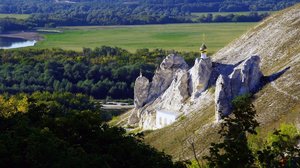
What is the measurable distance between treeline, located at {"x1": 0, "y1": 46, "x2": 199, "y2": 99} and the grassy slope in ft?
152

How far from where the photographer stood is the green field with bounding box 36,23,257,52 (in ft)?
478

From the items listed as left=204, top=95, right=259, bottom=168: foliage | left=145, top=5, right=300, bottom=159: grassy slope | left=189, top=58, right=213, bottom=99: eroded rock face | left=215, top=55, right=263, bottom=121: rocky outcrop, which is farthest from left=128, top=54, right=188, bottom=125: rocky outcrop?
left=204, top=95, right=259, bottom=168: foliage

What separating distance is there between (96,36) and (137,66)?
2751 inches

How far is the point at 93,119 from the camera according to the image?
26.6 m

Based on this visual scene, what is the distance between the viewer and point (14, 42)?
16238cm

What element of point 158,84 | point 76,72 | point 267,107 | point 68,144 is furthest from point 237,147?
point 76,72

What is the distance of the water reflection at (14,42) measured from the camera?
6081 inches

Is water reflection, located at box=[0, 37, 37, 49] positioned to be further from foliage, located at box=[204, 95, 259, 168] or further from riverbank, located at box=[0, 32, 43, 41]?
foliage, located at box=[204, 95, 259, 168]

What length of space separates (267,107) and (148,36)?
131217mm

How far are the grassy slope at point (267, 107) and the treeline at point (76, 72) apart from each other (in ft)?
152

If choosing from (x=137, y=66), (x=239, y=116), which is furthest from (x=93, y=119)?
(x=137, y=66)

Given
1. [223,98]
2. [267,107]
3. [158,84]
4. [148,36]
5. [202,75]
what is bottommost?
[148,36]

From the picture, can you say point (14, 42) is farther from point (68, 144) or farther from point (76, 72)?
point (68, 144)

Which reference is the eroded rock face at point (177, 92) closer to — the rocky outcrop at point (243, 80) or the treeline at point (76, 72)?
the rocky outcrop at point (243, 80)
